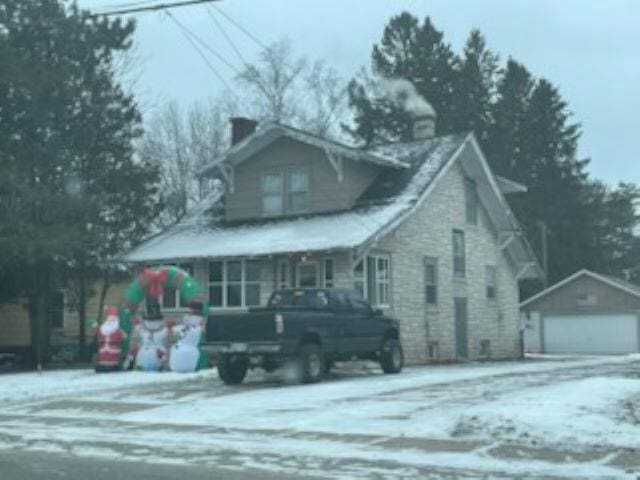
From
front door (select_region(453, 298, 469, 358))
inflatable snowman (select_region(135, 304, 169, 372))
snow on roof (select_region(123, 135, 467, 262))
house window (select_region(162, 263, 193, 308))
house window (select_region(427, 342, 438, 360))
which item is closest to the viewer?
inflatable snowman (select_region(135, 304, 169, 372))

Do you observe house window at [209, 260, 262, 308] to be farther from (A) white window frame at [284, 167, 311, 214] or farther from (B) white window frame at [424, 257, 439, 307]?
(B) white window frame at [424, 257, 439, 307]

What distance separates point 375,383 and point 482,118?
164 ft

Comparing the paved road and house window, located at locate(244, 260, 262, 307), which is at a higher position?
house window, located at locate(244, 260, 262, 307)

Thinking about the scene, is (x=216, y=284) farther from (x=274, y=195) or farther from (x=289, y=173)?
(x=289, y=173)

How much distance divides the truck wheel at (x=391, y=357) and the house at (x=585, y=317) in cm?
2690

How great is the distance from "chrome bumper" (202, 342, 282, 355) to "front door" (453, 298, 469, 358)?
548 inches

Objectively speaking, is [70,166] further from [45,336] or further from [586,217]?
[586,217]

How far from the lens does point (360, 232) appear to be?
26969 mm

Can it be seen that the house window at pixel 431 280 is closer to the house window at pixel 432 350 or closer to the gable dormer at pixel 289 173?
the house window at pixel 432 350

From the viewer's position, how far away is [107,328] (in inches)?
1032

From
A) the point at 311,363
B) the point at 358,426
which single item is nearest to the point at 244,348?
the point at 311,363

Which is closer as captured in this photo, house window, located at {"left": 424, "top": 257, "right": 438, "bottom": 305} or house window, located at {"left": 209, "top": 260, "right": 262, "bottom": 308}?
house window, located at {"left": 209, "top": 260, "right": 262, "bottom": 308}

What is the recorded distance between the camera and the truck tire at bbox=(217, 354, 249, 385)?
68.7ft

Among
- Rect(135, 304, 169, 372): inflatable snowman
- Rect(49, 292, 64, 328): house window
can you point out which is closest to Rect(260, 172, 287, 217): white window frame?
Rect(135, 304, 169, 372): inflatable snowman
